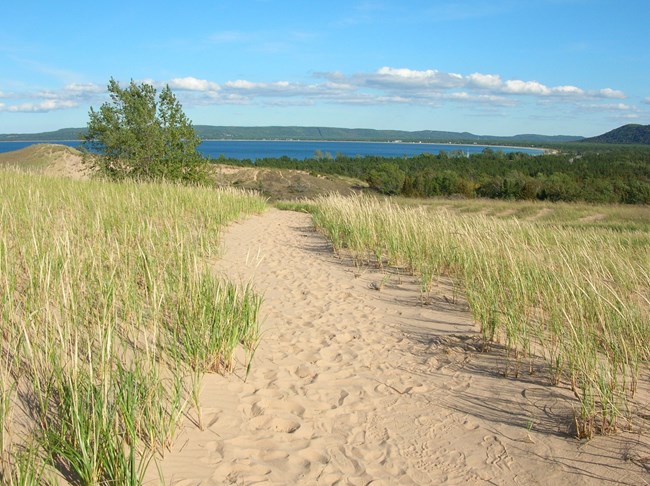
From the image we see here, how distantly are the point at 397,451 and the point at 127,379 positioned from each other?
167 cm

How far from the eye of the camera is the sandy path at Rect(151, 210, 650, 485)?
3.05 metres

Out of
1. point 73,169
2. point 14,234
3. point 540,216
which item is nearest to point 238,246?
point 14,234

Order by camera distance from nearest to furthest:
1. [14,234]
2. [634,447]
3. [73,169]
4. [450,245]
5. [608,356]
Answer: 1. [634,447]
2. [608,356]
3. [14,234]
4. [450,245]
5. [73,169]

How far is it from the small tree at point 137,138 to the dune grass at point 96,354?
14053mm

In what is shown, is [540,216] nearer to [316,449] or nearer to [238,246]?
[238,246]

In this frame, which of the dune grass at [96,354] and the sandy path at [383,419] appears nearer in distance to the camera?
the dune grass at [96,354]

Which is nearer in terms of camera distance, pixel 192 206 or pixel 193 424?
pixel 193 424

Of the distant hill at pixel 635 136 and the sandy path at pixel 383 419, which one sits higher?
the distant hill at pixel 635 136

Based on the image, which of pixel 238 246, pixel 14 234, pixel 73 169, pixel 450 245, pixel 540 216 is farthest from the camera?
pixel 73 169

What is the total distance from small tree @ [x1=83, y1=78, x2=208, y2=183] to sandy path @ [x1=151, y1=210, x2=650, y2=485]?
15837 millimetres

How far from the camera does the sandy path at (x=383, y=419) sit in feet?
10.0

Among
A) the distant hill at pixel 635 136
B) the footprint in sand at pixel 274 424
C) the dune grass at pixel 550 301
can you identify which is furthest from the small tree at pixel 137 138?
the distant hill at pixel 635 136

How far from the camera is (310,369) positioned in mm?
4543

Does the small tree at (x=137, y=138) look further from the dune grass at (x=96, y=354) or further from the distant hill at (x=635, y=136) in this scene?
the distant hill at (x=635, y=136)
